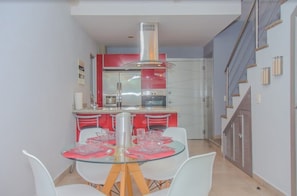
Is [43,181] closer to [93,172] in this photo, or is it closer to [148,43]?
[93,172]

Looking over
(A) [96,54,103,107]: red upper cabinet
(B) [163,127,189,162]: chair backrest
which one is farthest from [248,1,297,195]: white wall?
(A) [96,54,103,107]: red upper cabinet

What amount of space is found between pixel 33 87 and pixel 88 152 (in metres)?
1.39

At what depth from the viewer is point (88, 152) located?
2066mm

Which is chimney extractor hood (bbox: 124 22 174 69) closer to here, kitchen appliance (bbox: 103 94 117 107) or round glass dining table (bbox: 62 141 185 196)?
kitchen appliance (bbox: 103 94 117 107)

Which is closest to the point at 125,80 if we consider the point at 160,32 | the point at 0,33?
the point at 160,32

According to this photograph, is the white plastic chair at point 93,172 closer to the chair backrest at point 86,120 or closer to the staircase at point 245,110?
the chair backrest at point 86,120

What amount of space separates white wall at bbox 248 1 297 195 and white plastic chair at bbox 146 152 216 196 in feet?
5.04

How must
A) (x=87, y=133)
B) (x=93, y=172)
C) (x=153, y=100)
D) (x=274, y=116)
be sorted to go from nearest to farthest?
(x=93, y=172) < (x=87, y=133) < (x=274, y=116) < (x=153, y=100)

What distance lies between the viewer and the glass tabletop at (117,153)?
193 centimetres

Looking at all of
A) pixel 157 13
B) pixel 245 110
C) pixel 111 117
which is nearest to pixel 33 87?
pixel 111 117

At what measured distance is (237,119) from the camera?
14.7 feet

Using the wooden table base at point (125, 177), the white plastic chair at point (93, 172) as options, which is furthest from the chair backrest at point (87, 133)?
the wooden table base at point (125, 177)

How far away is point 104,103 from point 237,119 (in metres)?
3.59

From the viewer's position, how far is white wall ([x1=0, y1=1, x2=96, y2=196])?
8.18 ft
